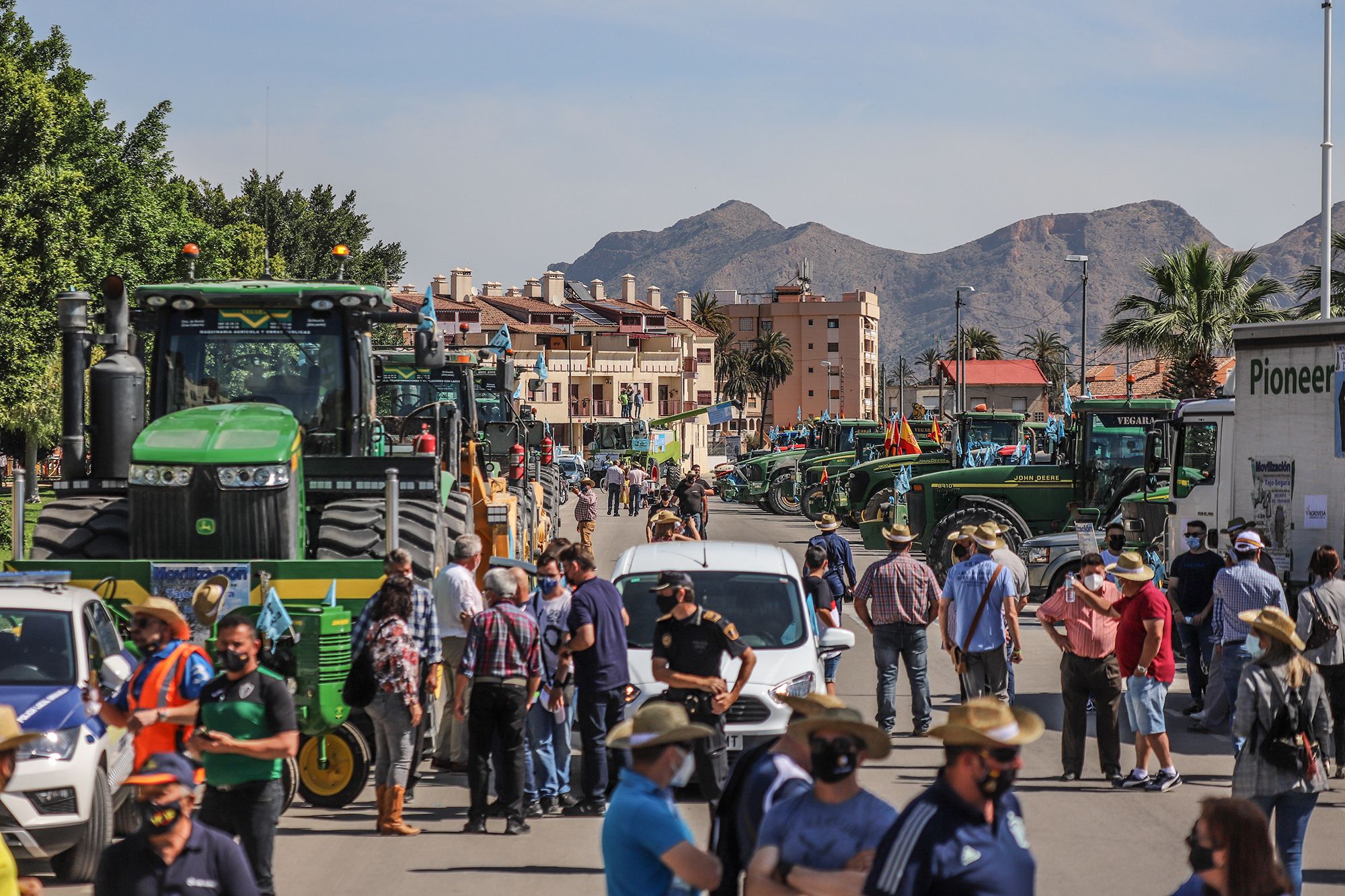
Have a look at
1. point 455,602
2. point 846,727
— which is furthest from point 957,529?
point 846,727

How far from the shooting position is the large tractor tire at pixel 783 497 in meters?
48.3

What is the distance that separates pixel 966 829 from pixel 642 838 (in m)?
1.10

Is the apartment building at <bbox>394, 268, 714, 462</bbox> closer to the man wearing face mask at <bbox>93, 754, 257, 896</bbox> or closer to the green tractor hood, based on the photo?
the green tractor hood

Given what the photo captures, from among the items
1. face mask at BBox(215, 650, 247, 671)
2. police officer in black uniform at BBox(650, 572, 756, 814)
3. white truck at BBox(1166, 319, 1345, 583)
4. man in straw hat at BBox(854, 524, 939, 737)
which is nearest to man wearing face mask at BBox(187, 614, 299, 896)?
face mask at BBox(215, 650, 247, 671)

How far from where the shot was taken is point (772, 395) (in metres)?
162

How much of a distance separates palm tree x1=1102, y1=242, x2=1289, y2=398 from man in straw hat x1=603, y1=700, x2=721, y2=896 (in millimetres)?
32451

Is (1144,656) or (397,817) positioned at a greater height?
(1144,656)

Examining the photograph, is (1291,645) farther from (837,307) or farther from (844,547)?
(837,307)

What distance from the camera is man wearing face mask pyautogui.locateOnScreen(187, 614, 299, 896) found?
22.9ft

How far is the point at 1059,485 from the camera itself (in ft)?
89.1

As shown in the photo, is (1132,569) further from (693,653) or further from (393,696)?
(393,696)

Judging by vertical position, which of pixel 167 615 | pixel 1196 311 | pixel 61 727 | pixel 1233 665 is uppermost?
pixel 1196 311

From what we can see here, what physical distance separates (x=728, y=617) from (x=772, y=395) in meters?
151

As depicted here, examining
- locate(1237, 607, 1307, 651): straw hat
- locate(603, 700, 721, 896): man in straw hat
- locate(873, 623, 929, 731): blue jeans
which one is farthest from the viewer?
locate(873, 623, 929, 731): blue jeans
